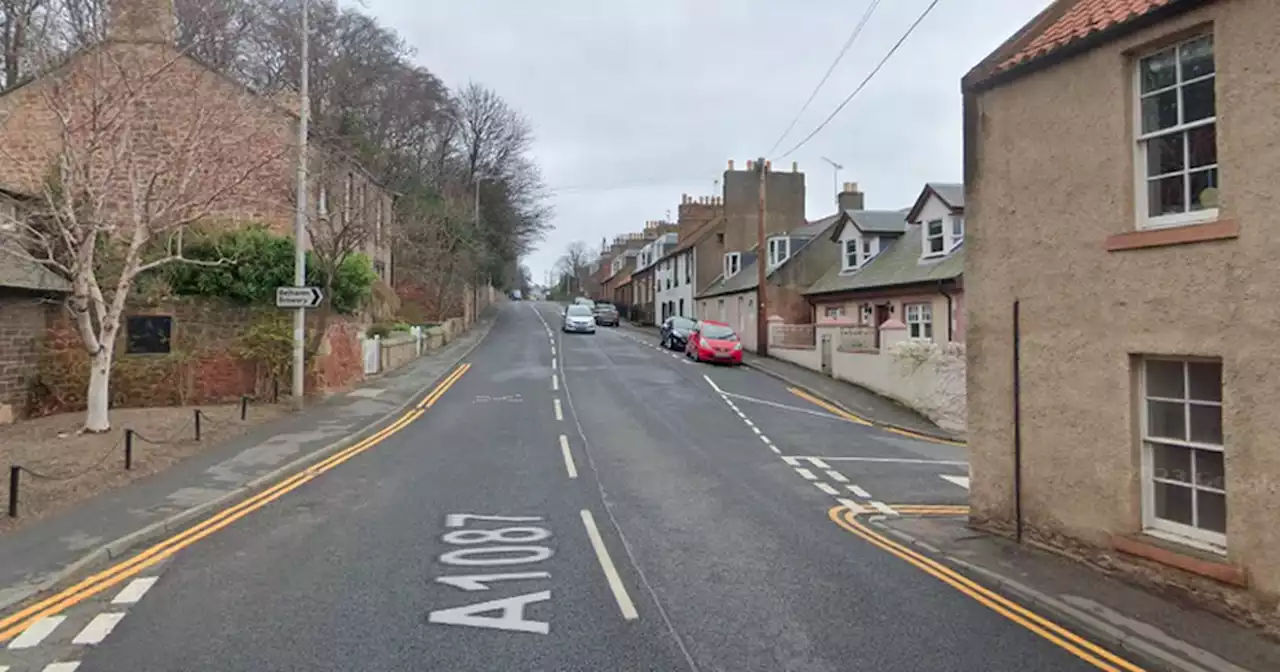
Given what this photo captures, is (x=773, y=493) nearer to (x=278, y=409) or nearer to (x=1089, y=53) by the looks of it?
(x=1089, y=53)

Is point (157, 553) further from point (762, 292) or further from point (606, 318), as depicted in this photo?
point (606, 318)

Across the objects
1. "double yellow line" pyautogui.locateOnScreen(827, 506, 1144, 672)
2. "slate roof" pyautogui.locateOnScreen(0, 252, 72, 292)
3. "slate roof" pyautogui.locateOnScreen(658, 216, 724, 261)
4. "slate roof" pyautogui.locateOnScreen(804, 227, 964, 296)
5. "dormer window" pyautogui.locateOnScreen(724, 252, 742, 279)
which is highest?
"slate roof" pyautogui.locateOnScreen(658, 216, 724, 261)

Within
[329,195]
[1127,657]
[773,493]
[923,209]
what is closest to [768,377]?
[923,209]

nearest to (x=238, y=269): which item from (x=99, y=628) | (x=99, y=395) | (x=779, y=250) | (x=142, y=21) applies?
(x=99, y=395)

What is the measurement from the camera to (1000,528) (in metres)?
9.20

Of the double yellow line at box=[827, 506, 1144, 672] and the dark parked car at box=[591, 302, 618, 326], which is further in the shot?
the dark parked car at box=[591, 302, 618, 326]

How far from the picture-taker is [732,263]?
50594 millimetres

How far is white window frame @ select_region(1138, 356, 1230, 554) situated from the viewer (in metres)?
6.89

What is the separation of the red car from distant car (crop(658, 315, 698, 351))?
11.6 feet

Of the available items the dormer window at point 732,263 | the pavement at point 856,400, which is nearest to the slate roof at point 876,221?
the pavement at point 856,400

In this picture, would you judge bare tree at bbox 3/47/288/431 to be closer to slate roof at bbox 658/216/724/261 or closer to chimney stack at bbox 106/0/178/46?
chimney stack at bbox 106/0/178/46

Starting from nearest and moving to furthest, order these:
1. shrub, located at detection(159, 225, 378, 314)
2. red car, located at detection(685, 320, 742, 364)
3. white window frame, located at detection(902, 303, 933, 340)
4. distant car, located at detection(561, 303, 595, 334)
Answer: shrub, located at detection(159, 225, 378, 314) → white window frame, located at detection(902, 303, 933, 340) → red car, located at detection(685, 320, 742, 364) → distant car, located at detection(561, 303, 595, 334)

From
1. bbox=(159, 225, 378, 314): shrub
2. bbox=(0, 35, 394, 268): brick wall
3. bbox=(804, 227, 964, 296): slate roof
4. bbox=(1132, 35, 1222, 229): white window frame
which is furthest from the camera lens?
bbox=(804, 227, 964, 296): slate roof

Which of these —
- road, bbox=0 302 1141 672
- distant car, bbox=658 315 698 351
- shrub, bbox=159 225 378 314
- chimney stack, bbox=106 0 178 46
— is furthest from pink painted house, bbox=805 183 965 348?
chimney stack, bbox=106 0 178 46
